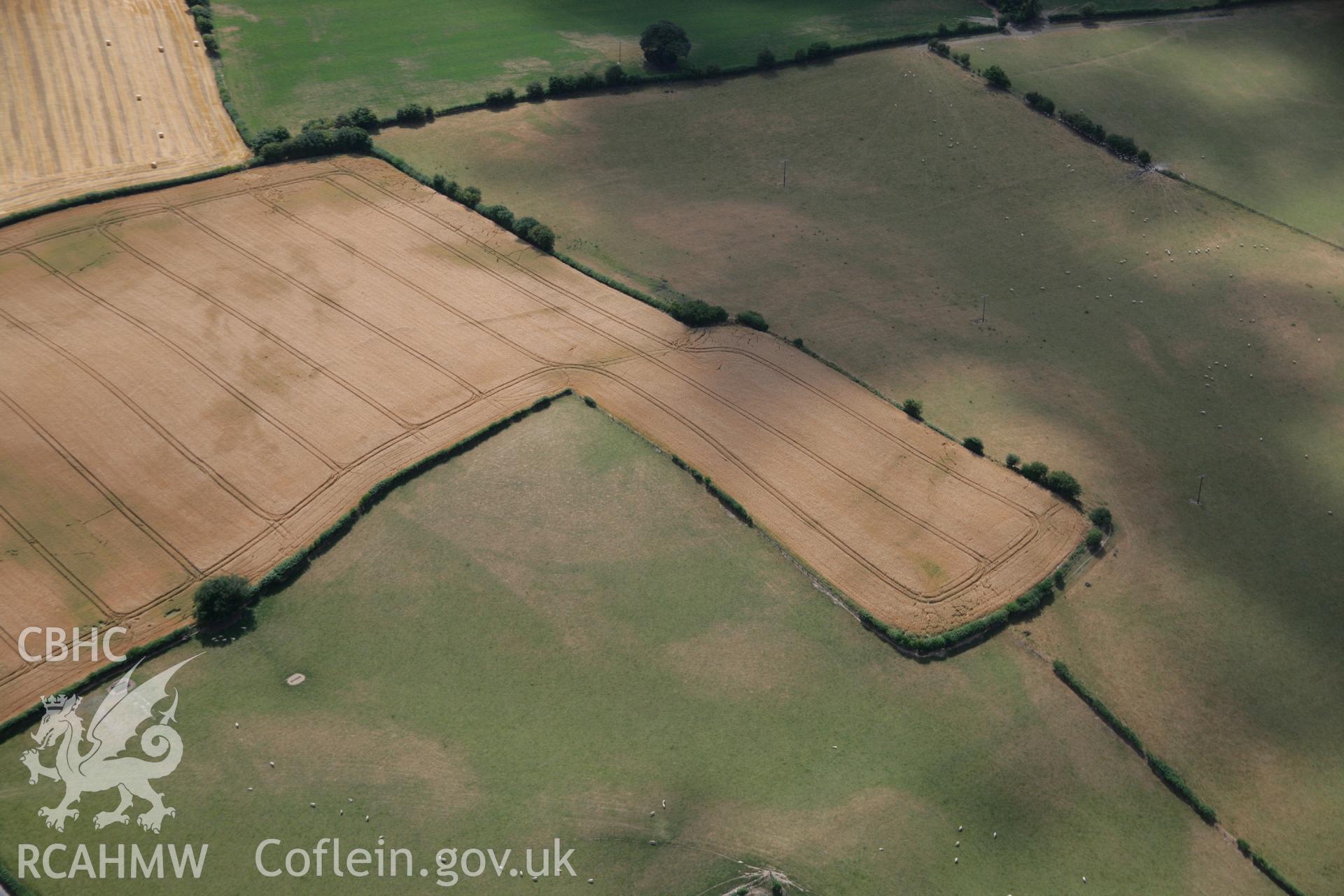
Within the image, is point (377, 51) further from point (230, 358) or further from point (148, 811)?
point (148, 811)

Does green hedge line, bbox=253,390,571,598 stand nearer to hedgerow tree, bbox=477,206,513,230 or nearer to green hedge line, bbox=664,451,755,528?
green hedge line, bbox=664,451,755,528

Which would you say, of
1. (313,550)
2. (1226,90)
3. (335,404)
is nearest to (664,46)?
(335,404)

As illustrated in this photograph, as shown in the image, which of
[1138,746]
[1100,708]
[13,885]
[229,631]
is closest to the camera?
[13,885]

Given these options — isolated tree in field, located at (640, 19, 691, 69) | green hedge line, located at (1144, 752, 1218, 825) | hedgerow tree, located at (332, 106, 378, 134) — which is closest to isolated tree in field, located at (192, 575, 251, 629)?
green hedge line, located at (1144, 752, 1218, 825)

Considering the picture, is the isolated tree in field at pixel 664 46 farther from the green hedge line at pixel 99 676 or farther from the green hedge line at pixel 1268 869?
the green hedge line at pixel 1268 869

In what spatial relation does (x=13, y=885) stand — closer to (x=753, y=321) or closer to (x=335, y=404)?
(x=335, y=404)

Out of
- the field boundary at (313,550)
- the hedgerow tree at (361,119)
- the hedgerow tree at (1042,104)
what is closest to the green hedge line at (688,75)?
the hedgerow tree at (361,119)

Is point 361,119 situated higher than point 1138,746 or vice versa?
point 361,119
